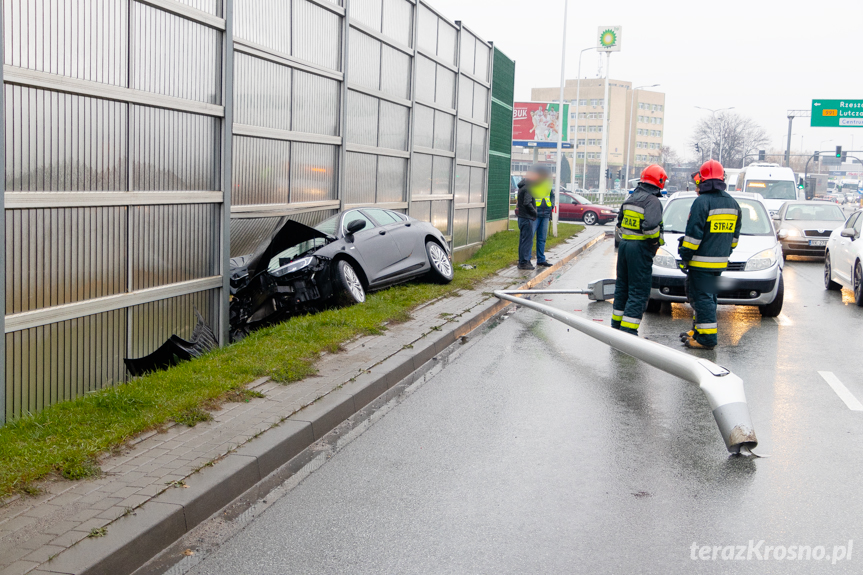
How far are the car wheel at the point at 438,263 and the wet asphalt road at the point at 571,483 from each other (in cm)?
488

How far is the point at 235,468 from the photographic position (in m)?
4.78

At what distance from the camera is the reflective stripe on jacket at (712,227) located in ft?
30.0

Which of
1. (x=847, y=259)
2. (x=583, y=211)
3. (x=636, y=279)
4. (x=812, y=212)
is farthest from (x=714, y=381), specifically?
(x=583, y=211)

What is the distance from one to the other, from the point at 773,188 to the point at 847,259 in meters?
18.6

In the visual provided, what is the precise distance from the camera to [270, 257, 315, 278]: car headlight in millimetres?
10031

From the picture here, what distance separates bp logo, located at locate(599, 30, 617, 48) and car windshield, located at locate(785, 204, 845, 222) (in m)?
48.1

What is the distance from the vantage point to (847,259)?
45.9 feet

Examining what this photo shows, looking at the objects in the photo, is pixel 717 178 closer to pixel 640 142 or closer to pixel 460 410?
pixel 460 410

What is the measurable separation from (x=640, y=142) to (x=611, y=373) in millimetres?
159366

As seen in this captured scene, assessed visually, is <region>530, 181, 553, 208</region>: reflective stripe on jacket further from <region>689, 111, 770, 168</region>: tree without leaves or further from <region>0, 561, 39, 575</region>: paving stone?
<region>689, 111, 770, 168</region>: tree without leaves

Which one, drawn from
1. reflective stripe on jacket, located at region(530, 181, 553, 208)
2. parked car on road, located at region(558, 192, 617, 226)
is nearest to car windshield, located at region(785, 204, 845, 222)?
reflective stripe on jacket, located at region(530, 181, 553, 208)

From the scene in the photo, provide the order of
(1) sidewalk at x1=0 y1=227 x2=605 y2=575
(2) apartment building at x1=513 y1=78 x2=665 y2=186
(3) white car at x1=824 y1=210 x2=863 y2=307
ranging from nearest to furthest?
1. (1) sidewalk at x1=0 y1=227 x2=605 y2=575
2. (3) white car at x1=824 y1=210 x2=863 y2=307
3. (2) apartment building at x1=513 y1=78 x2=665 y2=186

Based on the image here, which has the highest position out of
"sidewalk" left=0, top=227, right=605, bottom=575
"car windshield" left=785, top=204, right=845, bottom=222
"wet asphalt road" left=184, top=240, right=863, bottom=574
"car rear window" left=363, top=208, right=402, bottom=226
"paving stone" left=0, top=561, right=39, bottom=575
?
"car windshield" left=785, top=204, right=845, bottom=222

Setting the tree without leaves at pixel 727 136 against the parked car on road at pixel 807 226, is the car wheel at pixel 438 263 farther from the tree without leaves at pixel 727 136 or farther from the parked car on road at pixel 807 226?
the tree without leaves at pixel 727 136
